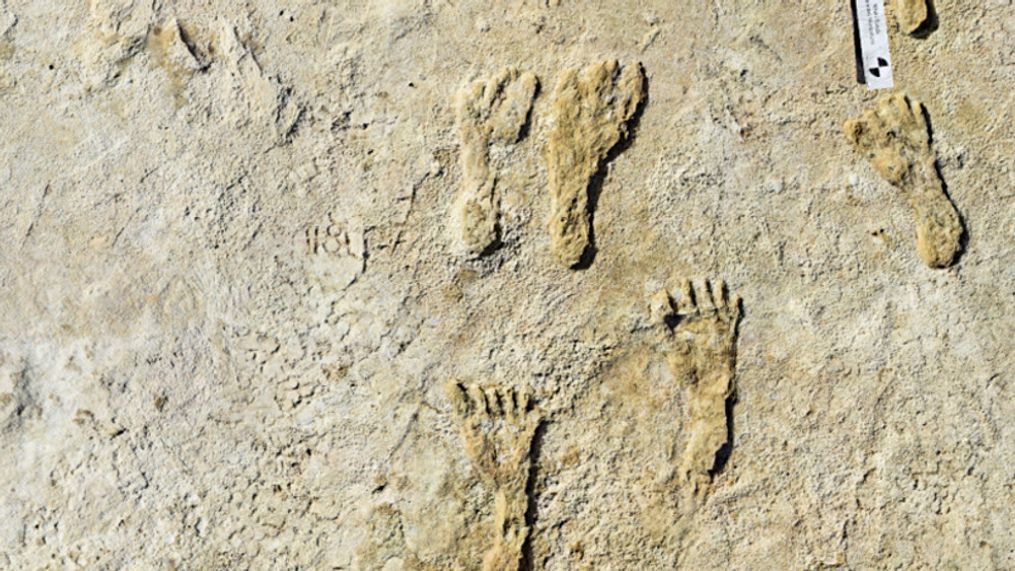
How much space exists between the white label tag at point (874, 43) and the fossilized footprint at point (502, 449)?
1043 mm

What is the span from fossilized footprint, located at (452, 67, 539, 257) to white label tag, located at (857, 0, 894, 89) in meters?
0.74

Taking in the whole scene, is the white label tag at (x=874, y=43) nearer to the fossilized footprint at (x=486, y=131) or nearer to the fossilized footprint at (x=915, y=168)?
the fossilized footprint at (x=915, y=168)

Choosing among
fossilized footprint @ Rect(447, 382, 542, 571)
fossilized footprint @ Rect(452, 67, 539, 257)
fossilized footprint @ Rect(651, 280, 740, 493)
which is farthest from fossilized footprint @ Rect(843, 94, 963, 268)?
fossilized footprint @ Rect(447, 382, 542, 571)

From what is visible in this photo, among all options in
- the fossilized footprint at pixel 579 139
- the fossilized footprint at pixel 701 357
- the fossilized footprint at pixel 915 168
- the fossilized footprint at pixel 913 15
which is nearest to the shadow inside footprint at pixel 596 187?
the fossilized footprint at pixel 579 139

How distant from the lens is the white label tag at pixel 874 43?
2.47 metres

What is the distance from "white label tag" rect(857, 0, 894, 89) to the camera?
2.47 metres

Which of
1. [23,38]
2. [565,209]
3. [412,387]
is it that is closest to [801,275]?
[565,209]

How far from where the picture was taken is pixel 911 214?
2436 millimetres

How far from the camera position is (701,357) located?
2.41 m

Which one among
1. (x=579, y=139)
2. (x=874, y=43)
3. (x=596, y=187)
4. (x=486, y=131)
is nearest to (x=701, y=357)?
(x=596, y=187)

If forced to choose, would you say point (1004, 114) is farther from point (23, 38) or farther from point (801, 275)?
point (23, 38)

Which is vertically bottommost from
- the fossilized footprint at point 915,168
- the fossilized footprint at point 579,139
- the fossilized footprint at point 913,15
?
the fossilized footprint at point 915,168

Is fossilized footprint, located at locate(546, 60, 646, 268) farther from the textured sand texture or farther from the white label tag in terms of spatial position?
the white label tag

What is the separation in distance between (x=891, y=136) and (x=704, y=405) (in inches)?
28.0
